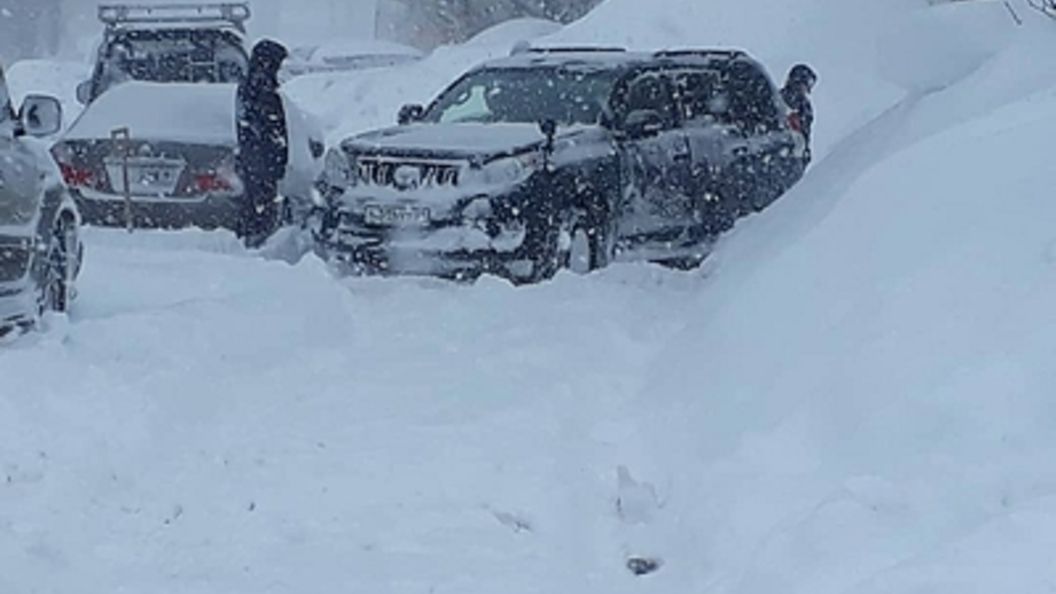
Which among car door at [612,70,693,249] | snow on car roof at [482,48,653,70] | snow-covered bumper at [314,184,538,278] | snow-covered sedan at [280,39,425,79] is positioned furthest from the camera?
snow-covered sedan at [280,39,425,79]

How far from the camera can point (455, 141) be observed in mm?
10453

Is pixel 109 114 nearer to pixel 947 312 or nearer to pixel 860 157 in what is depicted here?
pixel 860 157

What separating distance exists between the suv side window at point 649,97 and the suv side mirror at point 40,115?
167 inches

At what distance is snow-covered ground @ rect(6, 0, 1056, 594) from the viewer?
208 inches

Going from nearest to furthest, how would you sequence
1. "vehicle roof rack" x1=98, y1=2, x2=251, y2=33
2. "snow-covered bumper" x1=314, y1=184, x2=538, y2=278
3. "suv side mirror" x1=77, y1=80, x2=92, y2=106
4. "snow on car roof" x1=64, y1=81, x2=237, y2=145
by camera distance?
"snow-covered bumper" x1=314, y1=184, x2=538, y2=278
"snow on car roof" x1=64, y1=81, x2=237, y2=145
"suv side mirror" x1=77, y1=80, x2=92, y2=106
"vehicle roof rack" x1=98, y1=2, x2=251, y2=33

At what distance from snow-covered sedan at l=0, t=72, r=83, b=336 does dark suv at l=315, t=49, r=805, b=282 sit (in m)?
1.88

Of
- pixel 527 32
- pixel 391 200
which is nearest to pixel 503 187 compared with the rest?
pixel 391 200

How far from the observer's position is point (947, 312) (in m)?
6.27

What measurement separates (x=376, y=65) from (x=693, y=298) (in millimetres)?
21171

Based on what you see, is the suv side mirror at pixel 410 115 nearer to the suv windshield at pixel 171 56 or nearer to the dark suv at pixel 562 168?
the dark suv at pixel 562 168

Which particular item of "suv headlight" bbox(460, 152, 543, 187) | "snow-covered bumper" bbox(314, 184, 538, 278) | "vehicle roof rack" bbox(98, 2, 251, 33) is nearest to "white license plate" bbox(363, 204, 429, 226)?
"snow-covered bumper" bbox(314, 184, 538, 278)

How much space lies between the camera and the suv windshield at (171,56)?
1672 centimetres

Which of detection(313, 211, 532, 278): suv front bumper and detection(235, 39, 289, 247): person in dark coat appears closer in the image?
detection(313, 211, 532, 278): suv front bumper

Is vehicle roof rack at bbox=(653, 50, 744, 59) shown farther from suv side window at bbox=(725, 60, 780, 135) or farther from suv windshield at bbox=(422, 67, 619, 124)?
suv windshield at bbox=(422, 67, 619, 124)
